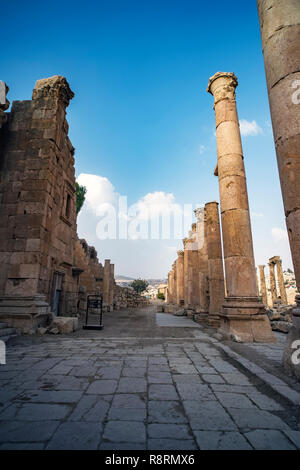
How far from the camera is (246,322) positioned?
236 inches

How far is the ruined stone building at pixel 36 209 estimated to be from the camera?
7250mm

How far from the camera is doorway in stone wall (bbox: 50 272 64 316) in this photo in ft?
28.9

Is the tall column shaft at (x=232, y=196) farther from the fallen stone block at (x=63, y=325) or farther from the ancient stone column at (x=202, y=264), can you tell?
the ancient stone column at (x=202, y=264)

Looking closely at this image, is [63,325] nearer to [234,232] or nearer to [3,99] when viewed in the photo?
[234,232]

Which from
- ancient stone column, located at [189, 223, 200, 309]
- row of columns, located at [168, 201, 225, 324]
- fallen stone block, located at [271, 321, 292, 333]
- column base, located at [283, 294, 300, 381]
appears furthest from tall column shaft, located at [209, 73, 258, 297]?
ancient stone column, located at [189, 223, 200, 309]

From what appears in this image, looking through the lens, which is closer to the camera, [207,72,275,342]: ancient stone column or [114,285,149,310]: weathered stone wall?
[207,72,275,342]: ancient stone column

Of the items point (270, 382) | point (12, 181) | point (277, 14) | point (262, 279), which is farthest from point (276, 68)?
point (262, 279)

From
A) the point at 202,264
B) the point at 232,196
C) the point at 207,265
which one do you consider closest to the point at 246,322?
the point at 232,196

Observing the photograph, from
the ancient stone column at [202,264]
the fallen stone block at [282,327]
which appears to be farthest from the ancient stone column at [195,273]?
the fallen stone block at [282,327]

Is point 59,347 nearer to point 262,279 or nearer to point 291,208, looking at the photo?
point 291,208

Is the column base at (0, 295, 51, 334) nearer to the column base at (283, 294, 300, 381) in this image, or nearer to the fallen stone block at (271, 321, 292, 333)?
the column base at (283, 294, 300, 381)

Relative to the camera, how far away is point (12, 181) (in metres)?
8.28

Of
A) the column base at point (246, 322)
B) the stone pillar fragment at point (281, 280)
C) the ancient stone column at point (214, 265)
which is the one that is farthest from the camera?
the stone pillar fragment at point (281, 280)
